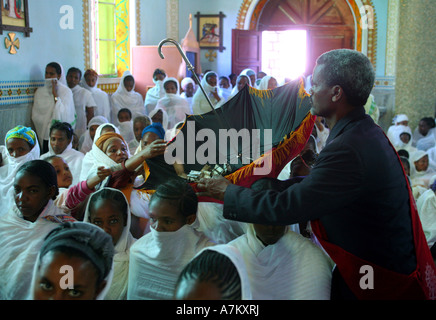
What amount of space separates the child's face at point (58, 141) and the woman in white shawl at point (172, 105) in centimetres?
306

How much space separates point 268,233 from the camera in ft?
6.24

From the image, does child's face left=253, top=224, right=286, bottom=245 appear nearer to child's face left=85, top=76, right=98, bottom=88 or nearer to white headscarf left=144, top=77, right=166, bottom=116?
child's face left=85, top=76, right=98, bottom=88

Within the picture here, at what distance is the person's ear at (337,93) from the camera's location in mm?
1713

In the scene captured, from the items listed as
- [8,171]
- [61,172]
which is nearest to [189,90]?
[8,171]

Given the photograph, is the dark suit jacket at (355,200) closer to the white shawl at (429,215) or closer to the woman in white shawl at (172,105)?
the white shawl at (429,215)

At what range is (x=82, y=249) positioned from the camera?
1.50 m

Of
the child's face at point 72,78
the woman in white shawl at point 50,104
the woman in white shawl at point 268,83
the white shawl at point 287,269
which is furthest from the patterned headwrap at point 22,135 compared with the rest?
the woman in white shawl at point 268,83

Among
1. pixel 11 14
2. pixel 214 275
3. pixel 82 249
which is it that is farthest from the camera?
pixel 11 14

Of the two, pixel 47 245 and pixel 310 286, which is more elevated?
pixel 47 245

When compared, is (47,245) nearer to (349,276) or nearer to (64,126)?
(349,276)

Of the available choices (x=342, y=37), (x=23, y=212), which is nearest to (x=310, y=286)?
(x=23, y=212)

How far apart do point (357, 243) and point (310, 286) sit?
237 mm

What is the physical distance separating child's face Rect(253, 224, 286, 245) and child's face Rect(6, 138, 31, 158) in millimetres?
2412

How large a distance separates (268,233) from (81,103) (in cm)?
532
